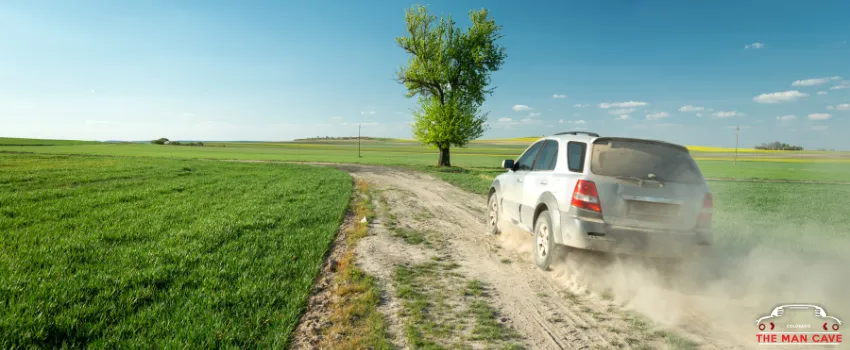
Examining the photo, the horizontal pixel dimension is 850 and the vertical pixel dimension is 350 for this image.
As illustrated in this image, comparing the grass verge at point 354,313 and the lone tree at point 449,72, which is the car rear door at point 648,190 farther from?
the lone tree at point 449,72

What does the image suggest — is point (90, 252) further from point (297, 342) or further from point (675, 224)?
point (675, 224)

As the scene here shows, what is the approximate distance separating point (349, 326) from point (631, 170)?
3.77m

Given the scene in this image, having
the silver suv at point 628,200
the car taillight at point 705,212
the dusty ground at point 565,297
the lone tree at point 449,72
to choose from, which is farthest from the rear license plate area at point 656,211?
the lone tree at point 449,72

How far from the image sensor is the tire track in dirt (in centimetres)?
354

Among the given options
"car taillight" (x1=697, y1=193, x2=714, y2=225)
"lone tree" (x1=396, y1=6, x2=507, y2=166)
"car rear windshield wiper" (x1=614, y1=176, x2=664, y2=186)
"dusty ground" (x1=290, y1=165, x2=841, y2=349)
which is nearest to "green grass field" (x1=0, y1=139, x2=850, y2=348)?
"dusty ground" (x1=290, y1=165, x2=841, y2=349)

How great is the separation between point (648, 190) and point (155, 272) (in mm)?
5964

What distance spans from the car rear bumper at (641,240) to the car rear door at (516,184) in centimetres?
190

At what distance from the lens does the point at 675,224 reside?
15.9 ft

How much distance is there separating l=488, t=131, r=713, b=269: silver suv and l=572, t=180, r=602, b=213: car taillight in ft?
0.04

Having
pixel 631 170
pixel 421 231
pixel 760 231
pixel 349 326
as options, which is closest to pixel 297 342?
pixel 349 326

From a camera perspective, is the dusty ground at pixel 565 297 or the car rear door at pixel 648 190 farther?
the car rear door at pixel 648 190

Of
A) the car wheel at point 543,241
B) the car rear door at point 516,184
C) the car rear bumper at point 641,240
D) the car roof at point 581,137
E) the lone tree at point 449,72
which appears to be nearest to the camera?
the car rear bumper at point 641,240

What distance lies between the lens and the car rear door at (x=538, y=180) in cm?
581

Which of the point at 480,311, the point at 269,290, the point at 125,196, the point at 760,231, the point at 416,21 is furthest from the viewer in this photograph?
the point at 416,21
